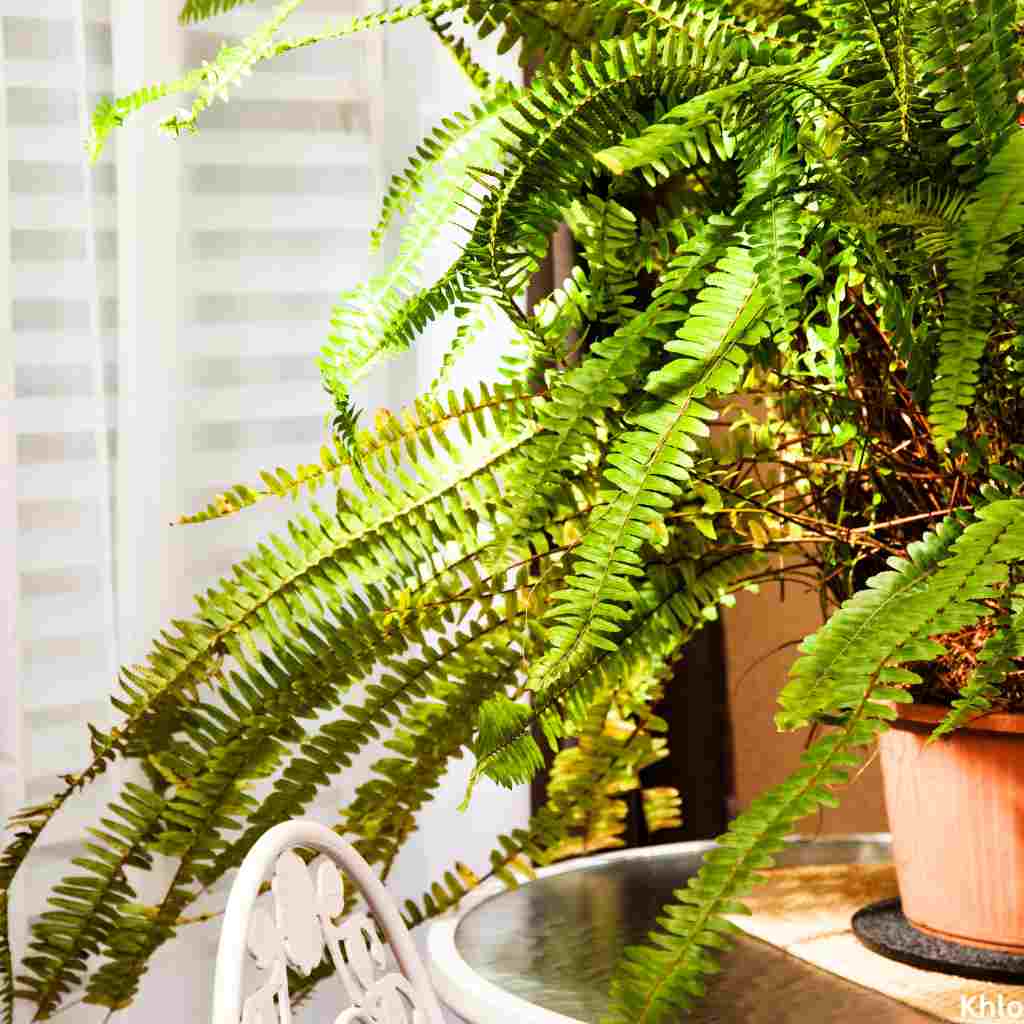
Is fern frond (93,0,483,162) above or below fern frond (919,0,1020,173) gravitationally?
above

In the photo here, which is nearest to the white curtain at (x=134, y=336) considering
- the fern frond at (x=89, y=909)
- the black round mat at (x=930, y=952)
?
the fern frond at (x=89, y=909)

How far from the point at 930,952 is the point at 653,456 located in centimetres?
37

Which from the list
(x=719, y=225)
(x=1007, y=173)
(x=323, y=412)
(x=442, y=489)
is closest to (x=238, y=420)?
(x=323, y=412)

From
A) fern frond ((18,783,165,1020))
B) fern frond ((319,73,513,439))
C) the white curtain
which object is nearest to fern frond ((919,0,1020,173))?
fern frond ((319,73,513,439))

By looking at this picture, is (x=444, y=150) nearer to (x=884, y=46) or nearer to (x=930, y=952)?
(x=884, y=46)

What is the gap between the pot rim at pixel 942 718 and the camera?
75cm

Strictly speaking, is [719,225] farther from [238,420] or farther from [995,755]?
[238,420]

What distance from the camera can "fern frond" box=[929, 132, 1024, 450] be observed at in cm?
58

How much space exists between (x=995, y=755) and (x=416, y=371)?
79 centimetres

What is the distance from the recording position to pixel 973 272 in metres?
0.61

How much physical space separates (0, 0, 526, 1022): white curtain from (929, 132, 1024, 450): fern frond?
2.53 feet

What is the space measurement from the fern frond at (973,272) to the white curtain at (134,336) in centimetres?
77

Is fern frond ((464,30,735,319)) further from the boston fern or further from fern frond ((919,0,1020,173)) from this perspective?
fern frond ((919,0,1020,173))

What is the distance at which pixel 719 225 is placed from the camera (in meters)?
0.70
